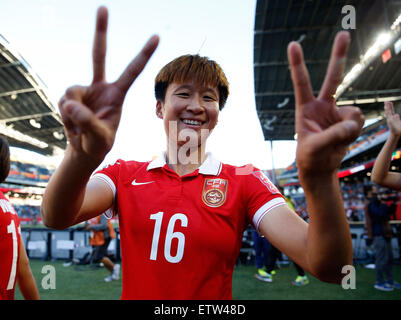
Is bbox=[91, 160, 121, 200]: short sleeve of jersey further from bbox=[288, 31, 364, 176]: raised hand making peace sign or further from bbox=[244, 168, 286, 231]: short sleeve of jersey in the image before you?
bbox=[288, 31, 364, 176]: raised hand making peace sign

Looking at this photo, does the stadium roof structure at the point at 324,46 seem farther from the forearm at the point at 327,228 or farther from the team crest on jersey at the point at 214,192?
the forearm at the point at 327,228

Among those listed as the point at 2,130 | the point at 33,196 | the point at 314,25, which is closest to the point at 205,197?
the point at 314,25

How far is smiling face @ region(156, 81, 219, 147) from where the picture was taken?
1.29m

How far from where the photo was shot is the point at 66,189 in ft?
2.89

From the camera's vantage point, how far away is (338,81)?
764 mm

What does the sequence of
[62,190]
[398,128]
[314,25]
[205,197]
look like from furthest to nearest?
[314,25] < [398,128] < [205,197] < [62,190]

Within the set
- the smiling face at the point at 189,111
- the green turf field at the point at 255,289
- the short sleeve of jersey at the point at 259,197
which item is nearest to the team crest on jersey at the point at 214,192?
the short sleeve of jersey at the point at 259,197

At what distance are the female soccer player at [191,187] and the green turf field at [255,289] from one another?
12.9 feet

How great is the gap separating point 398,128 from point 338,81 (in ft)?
6.87

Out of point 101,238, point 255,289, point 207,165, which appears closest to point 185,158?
point 207,165

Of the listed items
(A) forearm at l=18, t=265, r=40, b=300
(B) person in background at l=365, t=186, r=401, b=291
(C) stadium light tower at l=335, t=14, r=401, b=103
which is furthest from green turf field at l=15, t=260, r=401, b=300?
(C) stadium light tower at l=335, t=14, r=401, b=103
